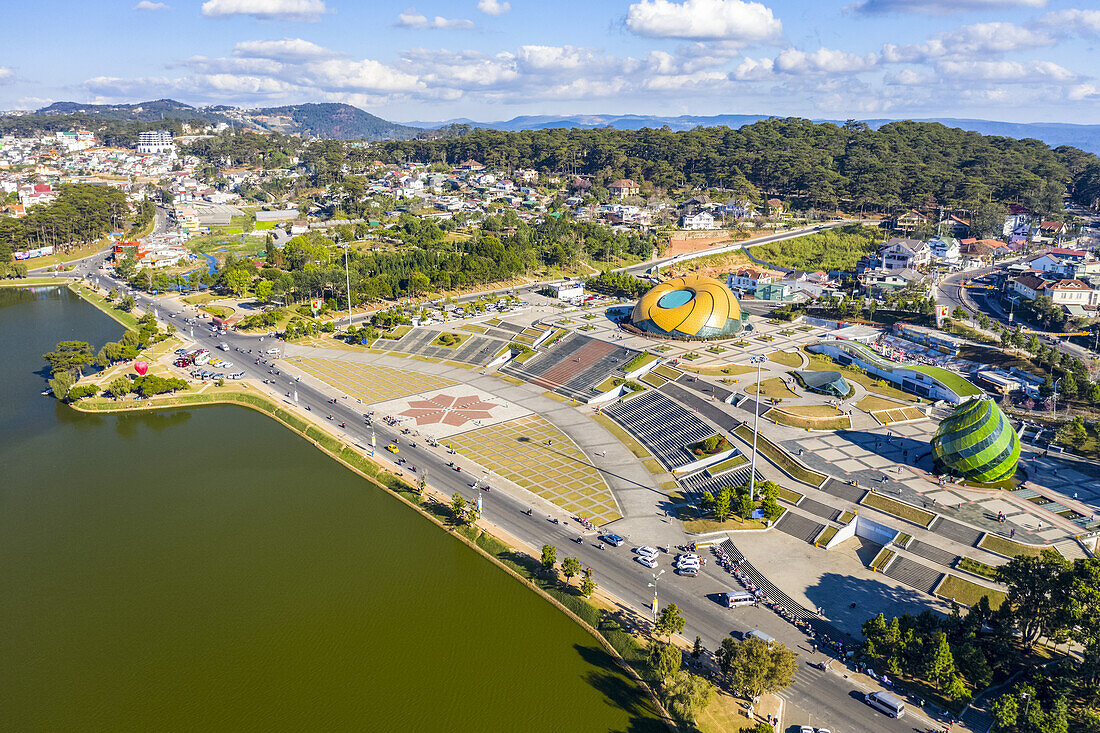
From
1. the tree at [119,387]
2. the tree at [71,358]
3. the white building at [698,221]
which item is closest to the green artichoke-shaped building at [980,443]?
the tree at [119,387]

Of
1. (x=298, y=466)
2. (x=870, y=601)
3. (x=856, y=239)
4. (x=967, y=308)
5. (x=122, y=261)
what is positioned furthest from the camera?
(x=856, y=239)

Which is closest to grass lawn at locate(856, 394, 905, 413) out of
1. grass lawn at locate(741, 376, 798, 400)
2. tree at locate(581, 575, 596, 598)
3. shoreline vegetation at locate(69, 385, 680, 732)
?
grass lawn at locate(741, 376, 798, 400)

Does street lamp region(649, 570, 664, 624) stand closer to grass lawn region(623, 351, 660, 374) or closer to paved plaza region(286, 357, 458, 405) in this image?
grass lawn region(623, 351, 660, 374)

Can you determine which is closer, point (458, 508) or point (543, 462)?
point (458, 508)

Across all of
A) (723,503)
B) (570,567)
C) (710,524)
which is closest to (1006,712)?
(723,503)

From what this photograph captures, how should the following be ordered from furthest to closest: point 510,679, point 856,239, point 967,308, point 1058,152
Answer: point 1058,152, point 856,239, point 967,308, point 510,679

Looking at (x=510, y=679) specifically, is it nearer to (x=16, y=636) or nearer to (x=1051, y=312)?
(x=16, y=636)

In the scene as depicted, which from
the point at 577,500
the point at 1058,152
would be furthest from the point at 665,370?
the point at 1058,152

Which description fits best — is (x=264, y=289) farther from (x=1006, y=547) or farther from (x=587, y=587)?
(x=1006, y=547)
